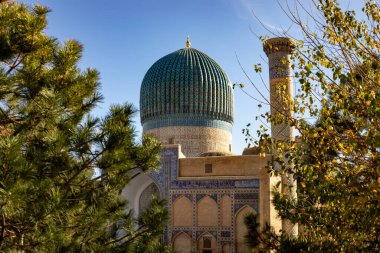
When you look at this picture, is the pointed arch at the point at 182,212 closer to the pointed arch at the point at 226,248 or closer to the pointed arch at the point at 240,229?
the pointed arch at the point at 226,248

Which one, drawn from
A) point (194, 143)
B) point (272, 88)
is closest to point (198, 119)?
point (194, 143)

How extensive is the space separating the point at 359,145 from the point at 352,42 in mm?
909

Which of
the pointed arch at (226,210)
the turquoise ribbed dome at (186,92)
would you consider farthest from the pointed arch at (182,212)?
the turquoise ribbed dome at (186,92)

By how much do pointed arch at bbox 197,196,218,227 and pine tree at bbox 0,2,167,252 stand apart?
9.25m

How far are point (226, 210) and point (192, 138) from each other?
501 centimetres

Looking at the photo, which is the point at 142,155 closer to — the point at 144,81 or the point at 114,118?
the point at 114,118

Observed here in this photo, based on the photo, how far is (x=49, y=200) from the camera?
385 cm

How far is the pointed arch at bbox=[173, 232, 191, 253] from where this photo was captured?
46.8 feet

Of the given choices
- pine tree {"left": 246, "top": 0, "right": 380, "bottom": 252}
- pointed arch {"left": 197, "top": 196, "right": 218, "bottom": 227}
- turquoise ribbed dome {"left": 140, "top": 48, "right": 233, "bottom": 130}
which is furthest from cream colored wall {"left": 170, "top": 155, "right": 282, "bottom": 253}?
pine tree {"left": 246, "top": 0, "right": 380, "bottom": 252}

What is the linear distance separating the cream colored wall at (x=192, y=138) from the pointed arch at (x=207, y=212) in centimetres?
435

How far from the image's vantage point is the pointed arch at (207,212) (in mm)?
14141

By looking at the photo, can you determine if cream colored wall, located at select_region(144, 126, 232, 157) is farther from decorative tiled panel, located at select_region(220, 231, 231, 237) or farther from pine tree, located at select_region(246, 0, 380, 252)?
pine tree, located at select_region(246, 0, 380, 252)

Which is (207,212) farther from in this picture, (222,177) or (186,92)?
(186,92)

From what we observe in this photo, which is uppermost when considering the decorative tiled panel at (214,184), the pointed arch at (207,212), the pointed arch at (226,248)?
the decorative tiled panel at (214,184)
